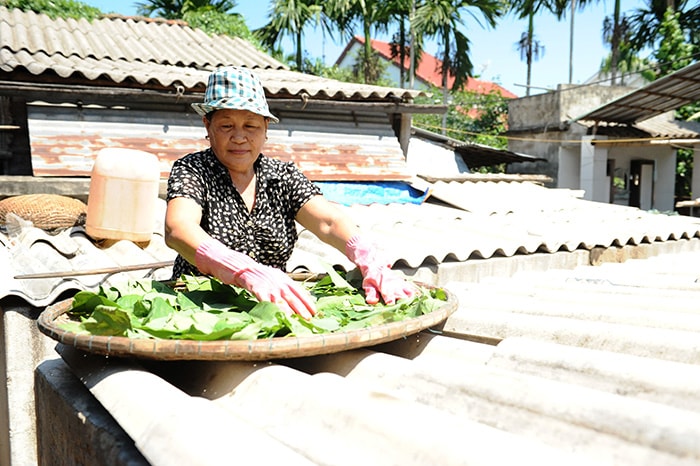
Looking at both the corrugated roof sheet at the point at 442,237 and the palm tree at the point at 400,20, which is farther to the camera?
the palm tree at the point at 400,20

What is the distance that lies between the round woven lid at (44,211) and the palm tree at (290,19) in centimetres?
1961

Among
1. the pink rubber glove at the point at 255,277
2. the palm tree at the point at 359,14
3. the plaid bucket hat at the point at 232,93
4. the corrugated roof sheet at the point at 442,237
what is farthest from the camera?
the palm tree at the point at 359,14

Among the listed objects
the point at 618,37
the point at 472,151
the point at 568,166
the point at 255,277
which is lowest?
the point at 255,277

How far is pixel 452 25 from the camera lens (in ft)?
79.3

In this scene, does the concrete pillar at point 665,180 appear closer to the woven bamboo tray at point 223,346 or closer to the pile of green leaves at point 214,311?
the pile of green leaves at point 214,311

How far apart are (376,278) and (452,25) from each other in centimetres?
2389

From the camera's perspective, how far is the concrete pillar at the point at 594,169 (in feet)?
53.3

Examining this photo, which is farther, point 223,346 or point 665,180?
point 665,180

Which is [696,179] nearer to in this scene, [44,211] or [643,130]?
[643,130]

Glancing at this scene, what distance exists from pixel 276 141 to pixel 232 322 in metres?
5.84

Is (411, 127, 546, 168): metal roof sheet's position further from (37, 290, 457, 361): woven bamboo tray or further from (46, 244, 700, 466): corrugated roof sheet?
(37, 290, 457, 361): woven bamboo tray

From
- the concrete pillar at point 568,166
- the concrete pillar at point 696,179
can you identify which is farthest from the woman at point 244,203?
the concrete pillar at point 696,179

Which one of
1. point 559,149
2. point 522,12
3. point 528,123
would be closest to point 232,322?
point 559,149

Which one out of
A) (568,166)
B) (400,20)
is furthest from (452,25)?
(568,166)
